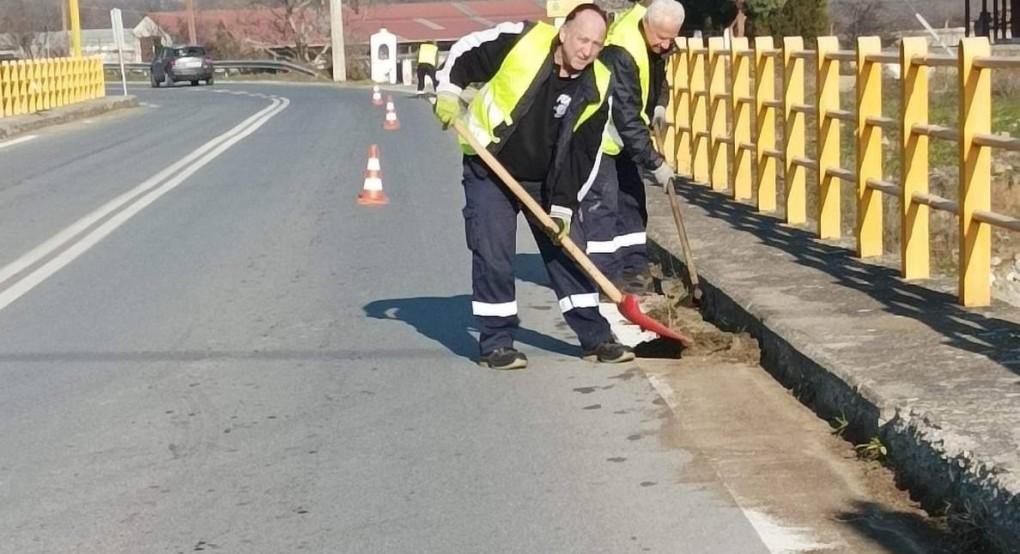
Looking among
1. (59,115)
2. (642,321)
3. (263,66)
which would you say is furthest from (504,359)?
(263,66)

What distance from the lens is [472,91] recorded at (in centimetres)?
830

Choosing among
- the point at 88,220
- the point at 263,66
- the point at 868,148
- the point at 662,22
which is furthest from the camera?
the point at 263,66

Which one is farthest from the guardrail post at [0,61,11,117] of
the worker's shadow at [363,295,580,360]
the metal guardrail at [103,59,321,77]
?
the metal guardrail at [103,59,321,77]

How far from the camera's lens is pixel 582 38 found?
7.56 m

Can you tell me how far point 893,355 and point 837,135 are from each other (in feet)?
13.9

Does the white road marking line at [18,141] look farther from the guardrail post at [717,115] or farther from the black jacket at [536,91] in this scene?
the black jacket at [536,91]

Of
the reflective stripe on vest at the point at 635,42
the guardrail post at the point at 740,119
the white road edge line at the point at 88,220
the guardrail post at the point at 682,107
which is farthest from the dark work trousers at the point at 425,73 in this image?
the guardrail post at the point at 682,107

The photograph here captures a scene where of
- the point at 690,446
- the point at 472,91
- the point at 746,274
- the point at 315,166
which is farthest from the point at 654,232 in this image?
the point at 315,166

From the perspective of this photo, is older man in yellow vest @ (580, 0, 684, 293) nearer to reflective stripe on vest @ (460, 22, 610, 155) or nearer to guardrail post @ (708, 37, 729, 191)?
reflective stripe on vest @ (460, 22, 610, 155)

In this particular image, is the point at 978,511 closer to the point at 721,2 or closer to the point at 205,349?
the point at 205,349

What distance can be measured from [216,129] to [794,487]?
24148mm

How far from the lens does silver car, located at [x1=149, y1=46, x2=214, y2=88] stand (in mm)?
62062

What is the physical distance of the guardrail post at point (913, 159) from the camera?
29.4ft

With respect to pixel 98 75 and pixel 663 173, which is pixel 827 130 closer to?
pixel 663 173
